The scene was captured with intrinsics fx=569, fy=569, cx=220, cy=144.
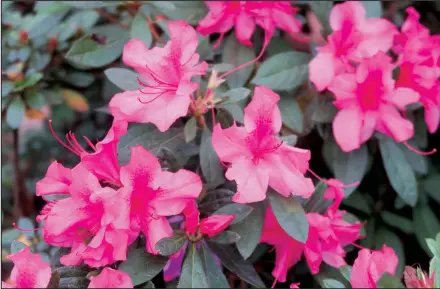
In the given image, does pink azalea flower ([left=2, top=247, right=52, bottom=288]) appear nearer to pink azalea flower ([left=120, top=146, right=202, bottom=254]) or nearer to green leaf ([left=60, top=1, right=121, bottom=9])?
pink azalea flower ([left=120, top=146, right=202, bottom=254])

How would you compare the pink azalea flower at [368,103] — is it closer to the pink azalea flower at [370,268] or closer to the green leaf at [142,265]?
the pink azalea flower at [370,268]

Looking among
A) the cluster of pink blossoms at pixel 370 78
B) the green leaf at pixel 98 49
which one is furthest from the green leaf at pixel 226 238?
the green leaf at pixel 98 49

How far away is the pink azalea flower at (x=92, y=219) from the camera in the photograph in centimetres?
83

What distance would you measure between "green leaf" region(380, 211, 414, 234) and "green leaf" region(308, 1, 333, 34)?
504mm

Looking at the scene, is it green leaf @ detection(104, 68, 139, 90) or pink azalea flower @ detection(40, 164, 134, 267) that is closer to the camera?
pink azalea flower @ detection(40, 164, 134, 267)

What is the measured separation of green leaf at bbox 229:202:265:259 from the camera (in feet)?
3.19

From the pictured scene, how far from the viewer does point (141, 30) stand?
1.30 metres

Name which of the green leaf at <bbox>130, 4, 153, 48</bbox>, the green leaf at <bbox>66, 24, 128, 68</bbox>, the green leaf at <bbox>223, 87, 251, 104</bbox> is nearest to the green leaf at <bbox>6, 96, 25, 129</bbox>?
the green leaf at <bbox>66, 24, 128, 68</bbox>

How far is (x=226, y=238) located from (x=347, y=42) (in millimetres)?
525

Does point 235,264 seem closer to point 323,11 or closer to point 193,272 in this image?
point 193,272

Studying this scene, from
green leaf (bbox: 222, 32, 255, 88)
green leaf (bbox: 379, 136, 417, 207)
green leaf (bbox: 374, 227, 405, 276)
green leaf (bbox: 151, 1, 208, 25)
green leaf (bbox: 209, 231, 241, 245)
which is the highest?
green leaf (bbox: 151, 1, 208, 25)

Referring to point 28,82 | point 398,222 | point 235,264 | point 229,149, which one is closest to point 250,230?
point 235,264

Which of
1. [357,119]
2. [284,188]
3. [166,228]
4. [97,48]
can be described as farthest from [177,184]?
[97,48]

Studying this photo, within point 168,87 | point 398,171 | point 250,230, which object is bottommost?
point 398,171
